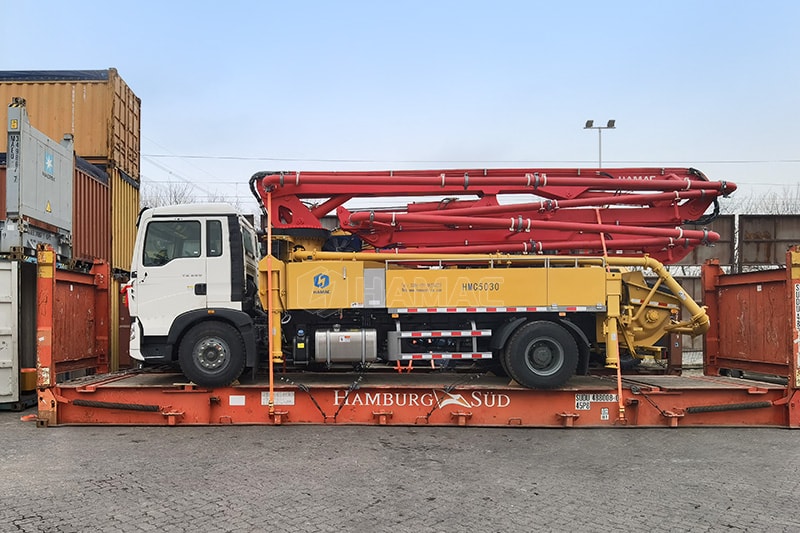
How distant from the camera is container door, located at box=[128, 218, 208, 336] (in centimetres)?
803

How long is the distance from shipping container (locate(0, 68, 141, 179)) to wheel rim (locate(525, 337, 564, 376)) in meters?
9.51

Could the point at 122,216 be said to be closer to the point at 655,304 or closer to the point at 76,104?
the point at 76,104

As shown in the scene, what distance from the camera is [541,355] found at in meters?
8.05

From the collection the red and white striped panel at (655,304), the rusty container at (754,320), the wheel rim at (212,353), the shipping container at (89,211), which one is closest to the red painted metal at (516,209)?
the red and white striped panel at (655,304)

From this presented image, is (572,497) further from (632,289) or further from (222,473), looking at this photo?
(632,289)

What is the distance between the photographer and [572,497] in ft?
17.7

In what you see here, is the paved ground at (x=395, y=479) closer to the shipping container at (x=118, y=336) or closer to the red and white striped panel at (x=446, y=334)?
the red and white striped panel at (x=446, y=334)

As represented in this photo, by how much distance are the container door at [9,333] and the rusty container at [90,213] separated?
1774 millimetres

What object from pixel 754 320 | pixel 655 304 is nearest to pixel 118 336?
pixel 655 304

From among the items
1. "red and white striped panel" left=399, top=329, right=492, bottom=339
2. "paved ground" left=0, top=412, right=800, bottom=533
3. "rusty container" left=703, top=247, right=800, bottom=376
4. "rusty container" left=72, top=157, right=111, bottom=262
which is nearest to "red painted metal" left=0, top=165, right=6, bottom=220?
"rusty container" left=72, top=157, right=111, bottom=262

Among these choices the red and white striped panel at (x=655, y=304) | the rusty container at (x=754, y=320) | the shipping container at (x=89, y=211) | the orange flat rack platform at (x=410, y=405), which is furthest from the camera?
the shipping container at (x=89, y=211)

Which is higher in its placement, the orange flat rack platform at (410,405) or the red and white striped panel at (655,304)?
the red and white striped panel at (655,304)

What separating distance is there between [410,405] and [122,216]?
8427mm

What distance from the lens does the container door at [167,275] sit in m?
8.03
